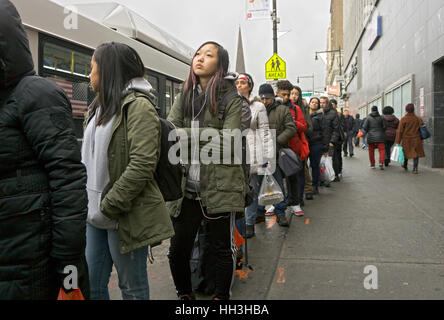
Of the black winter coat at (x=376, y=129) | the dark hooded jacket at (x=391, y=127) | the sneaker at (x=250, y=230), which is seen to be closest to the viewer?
the sneaker at (x=250, y=230)

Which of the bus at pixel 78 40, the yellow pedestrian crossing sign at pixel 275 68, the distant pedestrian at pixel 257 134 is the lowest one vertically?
the distant pedestrian at pixel 257 134

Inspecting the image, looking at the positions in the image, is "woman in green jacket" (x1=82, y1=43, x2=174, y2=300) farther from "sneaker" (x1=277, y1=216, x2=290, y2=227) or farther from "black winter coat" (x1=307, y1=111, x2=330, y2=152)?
"black winter coat" (x1=307, y1=111, x2=330, y2=152)

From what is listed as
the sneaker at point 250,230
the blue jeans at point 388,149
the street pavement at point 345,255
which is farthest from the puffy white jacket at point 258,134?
the blue jeans at point 388,149

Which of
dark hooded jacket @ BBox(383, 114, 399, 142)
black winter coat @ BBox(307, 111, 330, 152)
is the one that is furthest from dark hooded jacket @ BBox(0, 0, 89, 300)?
dark hooded jacket @ BBox(383, 114, 399, 142)

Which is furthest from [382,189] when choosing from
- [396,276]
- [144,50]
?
[144,50]

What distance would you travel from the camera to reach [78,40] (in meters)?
5.97

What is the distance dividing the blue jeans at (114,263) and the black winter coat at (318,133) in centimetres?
560

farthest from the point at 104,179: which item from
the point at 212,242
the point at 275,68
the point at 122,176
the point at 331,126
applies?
Answer: the point at 275,68

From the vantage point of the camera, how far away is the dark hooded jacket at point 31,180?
5.20 ft

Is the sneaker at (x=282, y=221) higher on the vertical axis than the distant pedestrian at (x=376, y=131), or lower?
lower

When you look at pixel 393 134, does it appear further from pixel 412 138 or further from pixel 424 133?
pixel 424 133

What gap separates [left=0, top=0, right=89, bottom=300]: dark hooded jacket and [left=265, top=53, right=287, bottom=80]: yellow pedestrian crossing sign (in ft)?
37.6

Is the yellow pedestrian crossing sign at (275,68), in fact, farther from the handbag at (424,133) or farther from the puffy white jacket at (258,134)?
the puffy white jacket at (258,134)

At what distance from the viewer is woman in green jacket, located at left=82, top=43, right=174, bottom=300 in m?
2.11
